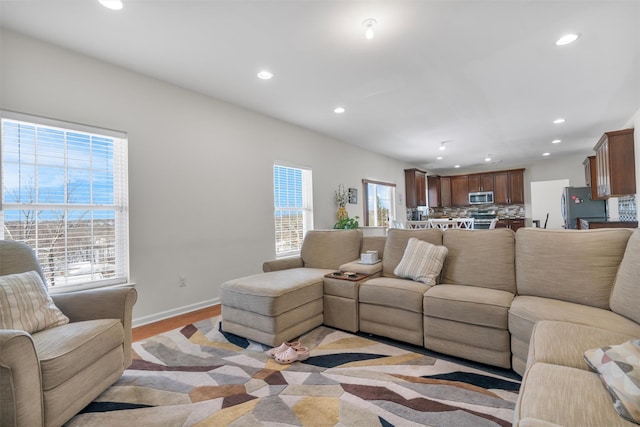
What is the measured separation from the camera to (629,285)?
1739mm

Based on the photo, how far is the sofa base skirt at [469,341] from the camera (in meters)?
2.03

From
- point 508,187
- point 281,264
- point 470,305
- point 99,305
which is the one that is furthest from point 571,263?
point 508,187

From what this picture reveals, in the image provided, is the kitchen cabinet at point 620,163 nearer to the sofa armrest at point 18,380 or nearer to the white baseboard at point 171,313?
the white baseboard at point 171,313

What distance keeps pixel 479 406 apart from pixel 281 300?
60.0 inches

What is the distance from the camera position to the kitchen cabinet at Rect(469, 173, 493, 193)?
28.2ft

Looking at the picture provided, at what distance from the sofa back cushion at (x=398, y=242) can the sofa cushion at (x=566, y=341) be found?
137cm

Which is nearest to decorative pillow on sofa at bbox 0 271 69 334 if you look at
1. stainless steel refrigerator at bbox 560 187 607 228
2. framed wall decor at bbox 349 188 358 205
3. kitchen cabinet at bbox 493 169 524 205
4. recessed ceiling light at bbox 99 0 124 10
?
recessed ceiling light at bbox 99 0 124 10

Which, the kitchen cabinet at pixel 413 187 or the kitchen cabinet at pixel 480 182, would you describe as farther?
the kitchen cabinet at pixel 480 182

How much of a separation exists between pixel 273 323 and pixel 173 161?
221 cm

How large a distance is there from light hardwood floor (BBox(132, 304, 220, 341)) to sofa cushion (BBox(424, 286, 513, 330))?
2415 mm

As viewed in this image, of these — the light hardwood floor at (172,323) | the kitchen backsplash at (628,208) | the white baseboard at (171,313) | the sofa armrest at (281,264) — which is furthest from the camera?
the kitchen backsplash at (628,208)

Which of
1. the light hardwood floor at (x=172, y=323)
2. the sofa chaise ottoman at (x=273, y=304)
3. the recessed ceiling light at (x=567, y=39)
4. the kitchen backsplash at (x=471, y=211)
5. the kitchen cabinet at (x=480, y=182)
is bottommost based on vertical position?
the light hardwood floor at (x=172, y=323)

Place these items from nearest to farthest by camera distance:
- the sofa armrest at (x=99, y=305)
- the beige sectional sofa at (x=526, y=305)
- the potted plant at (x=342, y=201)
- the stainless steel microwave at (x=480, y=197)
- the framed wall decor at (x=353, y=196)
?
the beige sectional sofa at (x=526, y=305) < the sofa armrest at (x=99, y=305) < the potted plant at (x=342, y=201) < the framed wall decor at (x=353, y=196) < the stainless steel microwave at (x=480, y=197)

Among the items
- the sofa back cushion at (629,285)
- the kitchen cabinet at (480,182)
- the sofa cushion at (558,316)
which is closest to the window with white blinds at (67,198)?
the sofa cushion at (558,316)
